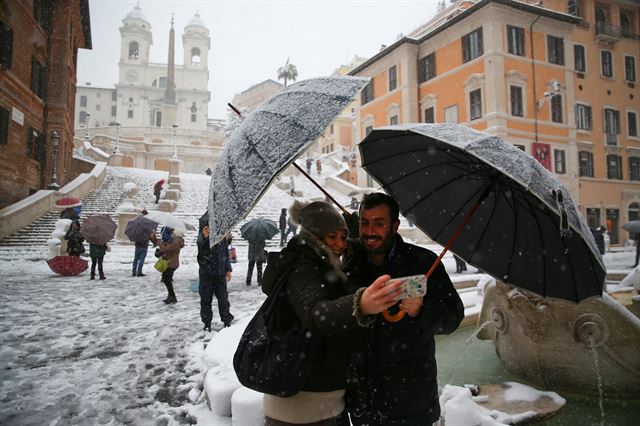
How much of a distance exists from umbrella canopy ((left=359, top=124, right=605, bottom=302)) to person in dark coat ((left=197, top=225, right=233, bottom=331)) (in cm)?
423

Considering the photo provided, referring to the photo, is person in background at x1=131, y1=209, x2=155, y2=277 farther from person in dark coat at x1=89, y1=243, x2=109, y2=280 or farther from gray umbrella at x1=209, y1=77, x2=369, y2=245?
gray umbrella at x1=209, y1=77, x2=369, y2=245

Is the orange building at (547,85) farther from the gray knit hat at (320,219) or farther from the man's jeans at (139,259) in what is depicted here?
the gray knit hat at (320,219)

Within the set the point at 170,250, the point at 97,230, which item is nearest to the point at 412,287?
the point at 170,250

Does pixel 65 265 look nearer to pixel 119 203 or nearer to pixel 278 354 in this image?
pixel 119 203

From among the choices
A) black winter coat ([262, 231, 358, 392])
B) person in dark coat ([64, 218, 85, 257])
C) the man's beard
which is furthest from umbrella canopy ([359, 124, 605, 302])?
person in dark coat ([64, 218, 85, 257])

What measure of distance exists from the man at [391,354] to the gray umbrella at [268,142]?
1.53 feet

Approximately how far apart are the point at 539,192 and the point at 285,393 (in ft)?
4.03

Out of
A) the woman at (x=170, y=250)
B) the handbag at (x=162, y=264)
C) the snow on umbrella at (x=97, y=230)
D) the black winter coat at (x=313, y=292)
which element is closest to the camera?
the black winter coat at (x=313, y=292)

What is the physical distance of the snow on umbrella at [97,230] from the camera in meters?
10.5

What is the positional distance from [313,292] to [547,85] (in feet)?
93.7

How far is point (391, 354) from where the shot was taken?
181 centimetres

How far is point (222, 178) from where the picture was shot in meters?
1.86

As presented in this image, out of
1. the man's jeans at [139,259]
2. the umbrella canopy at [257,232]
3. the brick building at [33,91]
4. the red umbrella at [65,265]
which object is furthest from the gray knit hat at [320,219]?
the brick building at [33,91]

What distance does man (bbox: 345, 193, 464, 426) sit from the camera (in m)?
1.81
